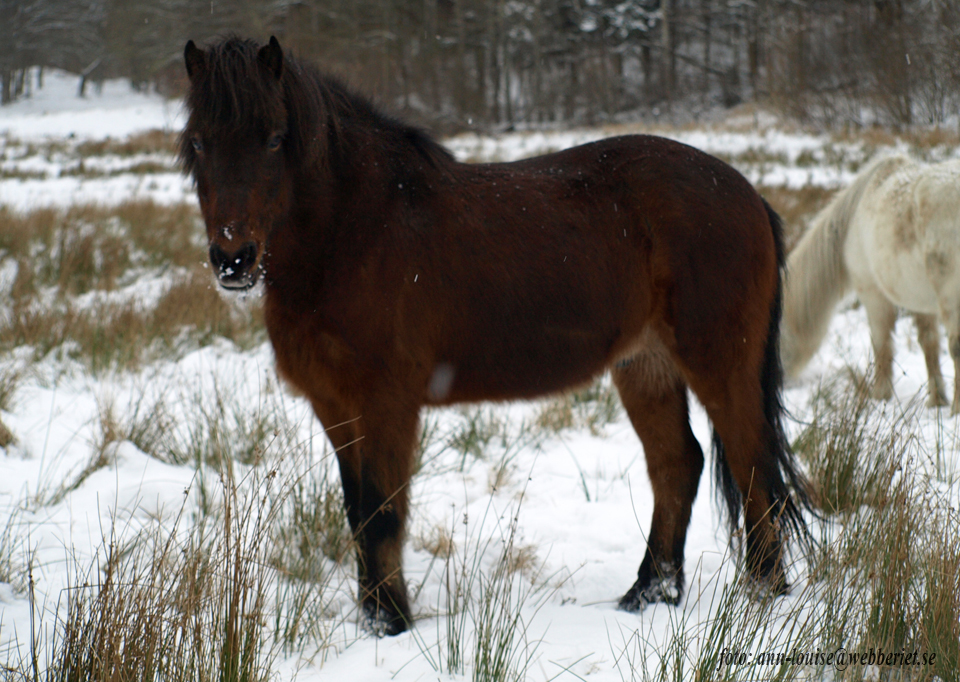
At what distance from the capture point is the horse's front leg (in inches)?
92.8

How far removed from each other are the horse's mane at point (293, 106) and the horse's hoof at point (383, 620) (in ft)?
5.08

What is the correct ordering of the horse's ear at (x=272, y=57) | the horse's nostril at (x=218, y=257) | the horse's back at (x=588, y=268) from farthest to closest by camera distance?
1. the horse's back at (x=588, y=268)
2. the horse's ear at (x=272, y=57)
3. the horse's nostril at (x=218, y=257)

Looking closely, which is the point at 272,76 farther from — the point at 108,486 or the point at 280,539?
the point at 108,486

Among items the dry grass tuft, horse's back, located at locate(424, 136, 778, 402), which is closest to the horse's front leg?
horse's back, located at locate(424, 136, 778, 402)

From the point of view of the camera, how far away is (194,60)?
7.33 feet

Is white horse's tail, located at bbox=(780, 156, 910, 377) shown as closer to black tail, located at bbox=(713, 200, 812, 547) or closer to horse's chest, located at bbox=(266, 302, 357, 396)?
black tail, located at bbox=(713, 200, 812, 547)

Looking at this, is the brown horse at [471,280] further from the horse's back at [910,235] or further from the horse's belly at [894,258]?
the horse's belly at [894,258]

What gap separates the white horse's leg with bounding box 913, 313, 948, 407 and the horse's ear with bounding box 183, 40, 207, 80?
4.71 metres

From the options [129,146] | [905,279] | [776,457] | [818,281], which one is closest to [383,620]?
[776,457]

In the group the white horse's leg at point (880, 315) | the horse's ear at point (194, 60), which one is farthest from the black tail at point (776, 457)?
the white horse's leg at point (880, 315)

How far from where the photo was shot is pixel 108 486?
10.8 ft

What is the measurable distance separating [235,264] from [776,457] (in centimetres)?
206

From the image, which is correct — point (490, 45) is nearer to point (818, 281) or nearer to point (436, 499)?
point (818, 281)

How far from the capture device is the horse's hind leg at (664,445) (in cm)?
282
